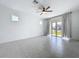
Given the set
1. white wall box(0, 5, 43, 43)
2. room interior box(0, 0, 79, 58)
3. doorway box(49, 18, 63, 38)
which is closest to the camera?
room interior box(0, 0, 79, 58)

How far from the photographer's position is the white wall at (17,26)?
6617 millimetres

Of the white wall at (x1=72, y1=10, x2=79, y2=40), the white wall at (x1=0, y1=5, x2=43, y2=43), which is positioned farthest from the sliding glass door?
the white wall at (x1=0, y1=5, x2=43, y2=43)

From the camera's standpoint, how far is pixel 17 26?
26.5 feet

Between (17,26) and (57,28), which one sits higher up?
(17,26)

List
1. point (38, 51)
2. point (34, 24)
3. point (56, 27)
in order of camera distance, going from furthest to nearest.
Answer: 1. point (56, 27)
2. point (34, 24)
3. point (38, 51)

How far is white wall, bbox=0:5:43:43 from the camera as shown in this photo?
21.7 feet

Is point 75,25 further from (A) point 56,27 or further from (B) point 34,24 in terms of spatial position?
(B) point 34,24

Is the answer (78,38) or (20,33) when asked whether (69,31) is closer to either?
(78,38)

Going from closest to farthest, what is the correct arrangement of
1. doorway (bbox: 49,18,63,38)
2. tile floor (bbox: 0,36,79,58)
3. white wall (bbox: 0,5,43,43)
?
1. tile floor (bbox: 0,36,79,58)
2. white wall (bbox: 0,5,43,43)
3. doorway (bbox: 49,18,63,38)

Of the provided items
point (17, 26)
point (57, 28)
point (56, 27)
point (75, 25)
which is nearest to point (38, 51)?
point (17, 26)

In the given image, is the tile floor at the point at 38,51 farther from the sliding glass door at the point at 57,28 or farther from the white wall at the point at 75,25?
the sliding glass door at the point at 57,28

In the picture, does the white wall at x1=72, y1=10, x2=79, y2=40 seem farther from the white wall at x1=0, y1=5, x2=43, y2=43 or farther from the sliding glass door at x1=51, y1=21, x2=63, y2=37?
the white wall at x1=0, y1=5, x2=43, y2=43

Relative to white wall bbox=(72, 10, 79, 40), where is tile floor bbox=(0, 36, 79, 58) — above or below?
below

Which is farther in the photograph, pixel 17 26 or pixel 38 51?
pixel 17 26
